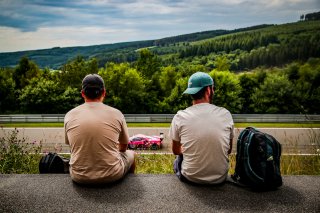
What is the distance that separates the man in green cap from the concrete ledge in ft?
1.01

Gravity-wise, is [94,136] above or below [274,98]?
above

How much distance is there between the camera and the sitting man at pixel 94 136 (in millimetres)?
3541

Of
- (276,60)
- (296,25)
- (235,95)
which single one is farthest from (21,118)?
(296,25)

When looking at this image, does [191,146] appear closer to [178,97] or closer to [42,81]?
[178,97]

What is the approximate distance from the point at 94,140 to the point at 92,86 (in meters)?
0.67

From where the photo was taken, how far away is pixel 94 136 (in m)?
3.53

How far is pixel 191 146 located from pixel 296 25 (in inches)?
6555

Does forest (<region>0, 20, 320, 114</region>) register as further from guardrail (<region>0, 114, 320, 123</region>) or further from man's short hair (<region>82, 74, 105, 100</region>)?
man's short hair (<region>82, 74, 105, 100</region>)

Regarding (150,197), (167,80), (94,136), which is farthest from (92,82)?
(167,80)

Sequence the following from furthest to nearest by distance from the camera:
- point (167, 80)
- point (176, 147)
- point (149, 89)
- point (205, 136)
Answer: point (167, 80) → point (149, 89) → point (176, 147) → point (205, 136)

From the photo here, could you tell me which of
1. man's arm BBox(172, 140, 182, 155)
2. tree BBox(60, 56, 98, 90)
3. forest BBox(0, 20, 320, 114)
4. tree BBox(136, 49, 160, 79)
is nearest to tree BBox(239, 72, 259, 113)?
forest BBox(0, 20, 320, 114)

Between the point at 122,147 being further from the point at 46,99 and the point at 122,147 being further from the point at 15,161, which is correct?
the point at 46,99

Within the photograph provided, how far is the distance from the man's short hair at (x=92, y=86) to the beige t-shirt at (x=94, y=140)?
0.11 m

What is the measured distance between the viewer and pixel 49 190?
3891 mm
